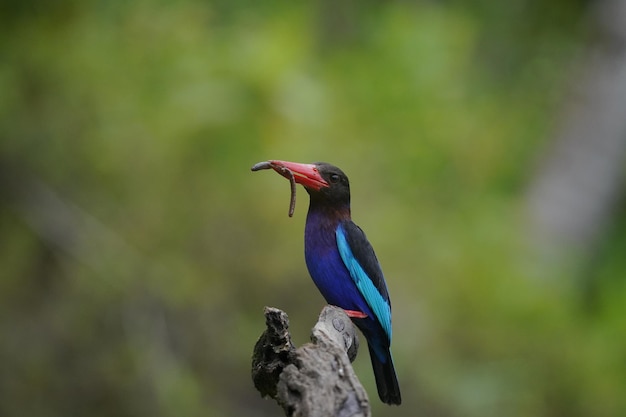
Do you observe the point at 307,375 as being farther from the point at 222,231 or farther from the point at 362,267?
the point at 222,231

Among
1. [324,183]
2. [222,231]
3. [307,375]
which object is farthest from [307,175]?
[222,231]

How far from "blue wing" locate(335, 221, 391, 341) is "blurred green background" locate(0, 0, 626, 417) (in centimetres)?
222

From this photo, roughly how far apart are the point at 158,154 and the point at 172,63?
0.78 metres

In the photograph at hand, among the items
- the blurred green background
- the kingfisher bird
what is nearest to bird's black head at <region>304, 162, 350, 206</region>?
the kingfisher bird

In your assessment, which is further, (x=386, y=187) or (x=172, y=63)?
(x=386, y=187)

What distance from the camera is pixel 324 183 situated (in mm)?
3332

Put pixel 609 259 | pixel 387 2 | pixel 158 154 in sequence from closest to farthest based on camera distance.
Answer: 1. pixel 158 154
2. pixel 609 259
3. pixel 387 2

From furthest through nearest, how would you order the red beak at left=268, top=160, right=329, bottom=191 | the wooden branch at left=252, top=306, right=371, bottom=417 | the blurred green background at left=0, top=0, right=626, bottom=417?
the blurred green background at left=0, top=0, right=626, bottom=417 < the red beak at left=268, top=160, right=329, bottom=191 < the wooden branch at left=252, top=306, right=371, bottom=417

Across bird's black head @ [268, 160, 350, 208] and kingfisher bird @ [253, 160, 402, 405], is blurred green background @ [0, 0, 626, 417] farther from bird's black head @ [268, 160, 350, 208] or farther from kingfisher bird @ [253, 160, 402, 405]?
bird's black head @ [268, 160, 350, 208]

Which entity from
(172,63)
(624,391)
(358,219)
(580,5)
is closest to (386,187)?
(358,219)

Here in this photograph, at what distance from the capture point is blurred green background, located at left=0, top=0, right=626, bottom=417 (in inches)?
218

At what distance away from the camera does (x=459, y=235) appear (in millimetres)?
7383

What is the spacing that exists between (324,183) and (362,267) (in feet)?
1.07

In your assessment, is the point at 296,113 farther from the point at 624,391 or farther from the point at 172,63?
the point at 624,391
